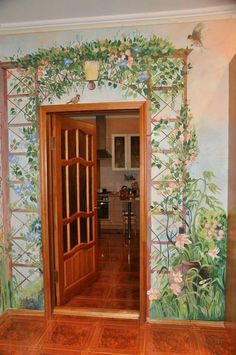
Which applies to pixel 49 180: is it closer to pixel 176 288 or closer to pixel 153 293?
pixel 153 293

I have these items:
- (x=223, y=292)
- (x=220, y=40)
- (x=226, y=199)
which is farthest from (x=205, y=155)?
(x=223, y=292)

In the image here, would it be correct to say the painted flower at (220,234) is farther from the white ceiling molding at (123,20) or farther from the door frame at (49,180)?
the white ceiling molding at (123,20)

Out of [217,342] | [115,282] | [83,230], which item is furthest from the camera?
[115,282]

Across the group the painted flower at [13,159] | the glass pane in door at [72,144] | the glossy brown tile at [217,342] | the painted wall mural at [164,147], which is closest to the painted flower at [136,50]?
the painted wall mural at [164,147]

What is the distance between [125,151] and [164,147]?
344cm

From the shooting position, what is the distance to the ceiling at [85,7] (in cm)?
229

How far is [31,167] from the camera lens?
8.95 feet

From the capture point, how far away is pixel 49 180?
9.07ft

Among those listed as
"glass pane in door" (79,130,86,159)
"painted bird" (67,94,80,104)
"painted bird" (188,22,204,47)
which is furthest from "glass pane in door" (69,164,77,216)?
"painted bird" (188,22,204,47)

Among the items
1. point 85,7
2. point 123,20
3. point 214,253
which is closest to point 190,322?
point 214,253

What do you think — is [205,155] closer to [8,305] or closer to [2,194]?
[2,194]

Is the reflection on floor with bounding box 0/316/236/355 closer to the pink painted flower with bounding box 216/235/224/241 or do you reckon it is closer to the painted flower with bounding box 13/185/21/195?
the pink painted flower with bounding box 216/235/224/241

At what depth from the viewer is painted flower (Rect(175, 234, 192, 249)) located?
8.45 feet

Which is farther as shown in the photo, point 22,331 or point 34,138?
point 34,138
